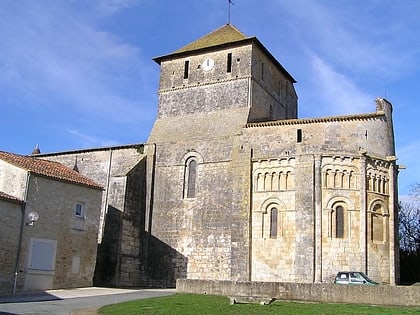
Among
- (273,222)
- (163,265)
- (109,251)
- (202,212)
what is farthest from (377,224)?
(109,251)

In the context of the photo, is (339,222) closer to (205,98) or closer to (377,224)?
(377,224)

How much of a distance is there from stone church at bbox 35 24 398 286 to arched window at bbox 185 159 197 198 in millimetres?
60

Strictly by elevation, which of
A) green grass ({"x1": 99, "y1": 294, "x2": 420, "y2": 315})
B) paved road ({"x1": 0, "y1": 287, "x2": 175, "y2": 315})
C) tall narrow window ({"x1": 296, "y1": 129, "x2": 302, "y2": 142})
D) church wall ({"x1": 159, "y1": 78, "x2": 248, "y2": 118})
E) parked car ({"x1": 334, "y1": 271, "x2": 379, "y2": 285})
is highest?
church wall ({"x1": 159, "y1": 78, "x2": 248, "y2": 118})

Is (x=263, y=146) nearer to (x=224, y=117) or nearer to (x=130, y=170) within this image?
(x=224, y=117)

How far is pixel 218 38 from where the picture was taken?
114 feet

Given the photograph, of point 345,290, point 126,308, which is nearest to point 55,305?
point 126,308

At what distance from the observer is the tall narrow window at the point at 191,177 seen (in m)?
30.9

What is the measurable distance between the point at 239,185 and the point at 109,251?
8336mm

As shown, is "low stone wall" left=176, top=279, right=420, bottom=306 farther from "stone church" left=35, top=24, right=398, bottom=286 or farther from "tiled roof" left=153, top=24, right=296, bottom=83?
"tiled roof" left=153, top=24, right=296, bottom=83

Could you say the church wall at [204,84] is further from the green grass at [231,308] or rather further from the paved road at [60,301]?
the green grass at [231,308]

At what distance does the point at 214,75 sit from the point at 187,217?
9.16 m

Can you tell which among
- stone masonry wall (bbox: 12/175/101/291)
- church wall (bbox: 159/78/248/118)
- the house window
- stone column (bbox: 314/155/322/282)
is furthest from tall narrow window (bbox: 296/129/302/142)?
the house window

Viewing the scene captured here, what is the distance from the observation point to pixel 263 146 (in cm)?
2883

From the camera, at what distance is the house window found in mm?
26230
